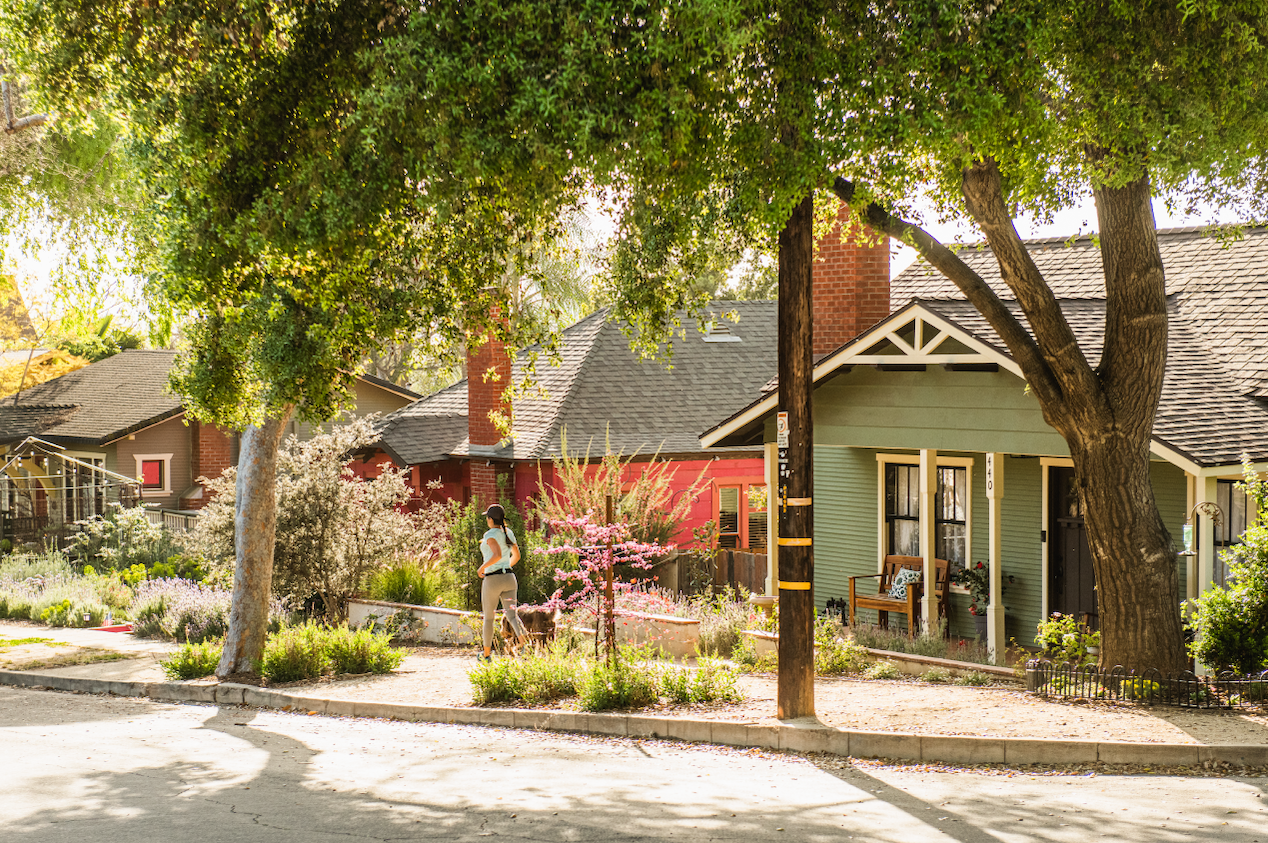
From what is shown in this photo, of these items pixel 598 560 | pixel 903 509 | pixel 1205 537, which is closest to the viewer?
pixel 1205 537

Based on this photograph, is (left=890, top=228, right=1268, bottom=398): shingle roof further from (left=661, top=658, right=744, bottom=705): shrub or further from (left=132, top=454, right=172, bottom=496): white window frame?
(left=132, top=454, right=172, bottom=496): white window frame

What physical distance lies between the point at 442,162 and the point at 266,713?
670 cm

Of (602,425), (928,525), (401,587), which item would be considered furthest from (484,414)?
(928,525)

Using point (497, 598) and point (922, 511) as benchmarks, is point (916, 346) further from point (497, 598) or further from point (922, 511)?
point (497, 598)

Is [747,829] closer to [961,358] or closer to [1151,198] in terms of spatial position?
[1151,198]

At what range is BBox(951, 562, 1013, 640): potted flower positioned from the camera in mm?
15328

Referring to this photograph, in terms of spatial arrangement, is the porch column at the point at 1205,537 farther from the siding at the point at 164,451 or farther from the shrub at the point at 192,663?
the siding at the point at 164,451

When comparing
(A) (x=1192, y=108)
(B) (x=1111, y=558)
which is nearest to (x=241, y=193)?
(A) (x=1192, y=108)

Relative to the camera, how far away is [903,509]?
17.0 meters

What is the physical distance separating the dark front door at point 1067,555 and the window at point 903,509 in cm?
209

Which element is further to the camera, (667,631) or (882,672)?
(667,631)

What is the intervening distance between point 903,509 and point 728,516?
5.53 meters

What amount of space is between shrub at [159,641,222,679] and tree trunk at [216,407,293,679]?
→ 0.39 meters

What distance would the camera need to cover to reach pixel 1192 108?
8422mm
